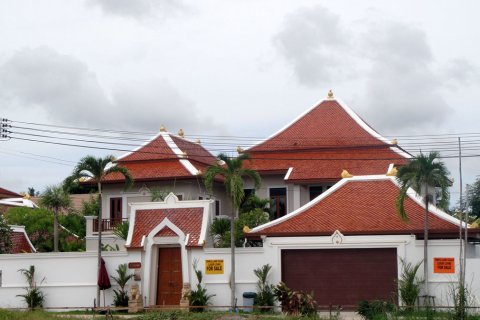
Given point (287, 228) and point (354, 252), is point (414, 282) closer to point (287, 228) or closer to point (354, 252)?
point (354, 252)

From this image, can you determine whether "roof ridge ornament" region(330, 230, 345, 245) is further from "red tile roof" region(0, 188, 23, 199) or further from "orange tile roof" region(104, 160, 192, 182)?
"red tile roof" region(0, 188, 23, 199)

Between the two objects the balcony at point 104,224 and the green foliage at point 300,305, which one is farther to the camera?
the balcony at point 104,224

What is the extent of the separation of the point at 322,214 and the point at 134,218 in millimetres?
7452

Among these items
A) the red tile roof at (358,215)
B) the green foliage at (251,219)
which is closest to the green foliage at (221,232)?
the green foliage at (251,219)

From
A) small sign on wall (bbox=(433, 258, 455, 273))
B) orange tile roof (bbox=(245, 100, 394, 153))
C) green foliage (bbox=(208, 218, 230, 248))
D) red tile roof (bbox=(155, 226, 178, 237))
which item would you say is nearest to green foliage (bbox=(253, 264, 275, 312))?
green foliage (bbox=(208, 218, 230, 248))

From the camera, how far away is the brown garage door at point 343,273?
30125mm

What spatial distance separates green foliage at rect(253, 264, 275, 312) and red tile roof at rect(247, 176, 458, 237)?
1359 millimetres

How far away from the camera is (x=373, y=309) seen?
26594 mm

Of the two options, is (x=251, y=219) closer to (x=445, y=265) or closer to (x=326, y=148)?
(x=326, y=148)

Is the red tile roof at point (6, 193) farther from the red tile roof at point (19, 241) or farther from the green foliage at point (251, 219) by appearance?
the green foliage at point (251, 219)

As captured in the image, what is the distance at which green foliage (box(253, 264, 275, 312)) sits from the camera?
99.1 feet

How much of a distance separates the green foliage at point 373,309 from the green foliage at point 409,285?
3.54ft

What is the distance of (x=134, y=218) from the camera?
33000 mm

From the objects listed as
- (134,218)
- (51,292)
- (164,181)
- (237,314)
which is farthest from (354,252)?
(164,181)
